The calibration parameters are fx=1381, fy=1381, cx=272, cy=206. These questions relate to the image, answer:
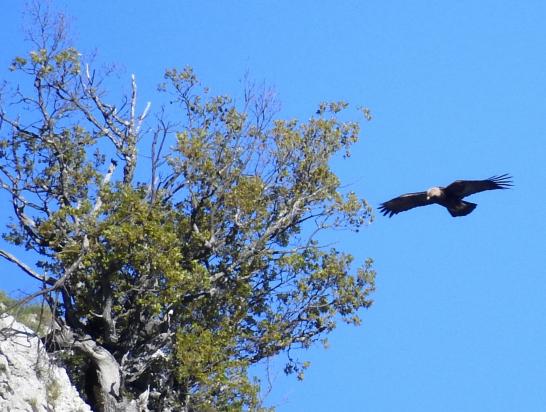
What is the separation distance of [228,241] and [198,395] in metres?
3.32

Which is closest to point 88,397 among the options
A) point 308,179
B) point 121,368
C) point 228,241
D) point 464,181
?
point 121,368

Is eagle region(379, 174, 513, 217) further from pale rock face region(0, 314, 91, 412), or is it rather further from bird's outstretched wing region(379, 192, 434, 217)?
pale rock face region(0, 314, 91, 412)

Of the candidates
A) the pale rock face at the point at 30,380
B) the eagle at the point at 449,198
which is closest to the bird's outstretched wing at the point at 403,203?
the eagle at the point at 449,198

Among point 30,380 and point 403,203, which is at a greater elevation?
point 403,203

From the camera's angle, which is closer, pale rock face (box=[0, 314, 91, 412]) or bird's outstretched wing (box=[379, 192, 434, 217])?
pale rock face (box=[0, 314, 91, 412])

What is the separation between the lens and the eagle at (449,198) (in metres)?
30.3

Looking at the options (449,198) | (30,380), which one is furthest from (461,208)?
(30,380)

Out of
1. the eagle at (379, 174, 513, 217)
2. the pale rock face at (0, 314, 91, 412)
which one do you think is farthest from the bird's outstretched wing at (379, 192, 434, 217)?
the pale rock face at (0, 314, 91, 412)

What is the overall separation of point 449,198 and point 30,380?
11.1 m

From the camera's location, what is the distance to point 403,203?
105 feet

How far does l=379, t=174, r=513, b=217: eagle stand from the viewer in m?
30.3

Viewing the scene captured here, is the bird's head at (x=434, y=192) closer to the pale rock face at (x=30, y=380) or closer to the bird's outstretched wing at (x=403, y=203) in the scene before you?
the bird's outstretched wing at (x=403, y=203)

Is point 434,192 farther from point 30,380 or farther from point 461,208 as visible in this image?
point 30,380

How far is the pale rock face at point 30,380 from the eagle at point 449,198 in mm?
9823
